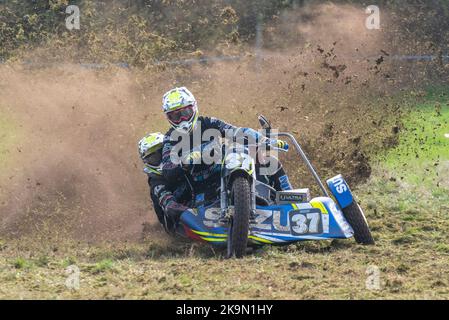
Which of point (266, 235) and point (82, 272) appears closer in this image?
point (82, 272)

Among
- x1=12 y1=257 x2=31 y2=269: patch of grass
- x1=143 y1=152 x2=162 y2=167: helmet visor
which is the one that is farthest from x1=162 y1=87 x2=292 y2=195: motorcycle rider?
x1=12 y1=257 x2=31 y2=269: patch of grass

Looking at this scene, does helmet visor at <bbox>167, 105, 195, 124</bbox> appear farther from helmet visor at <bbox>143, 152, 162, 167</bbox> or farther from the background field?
the background field

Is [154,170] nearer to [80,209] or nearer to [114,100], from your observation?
[80,209]

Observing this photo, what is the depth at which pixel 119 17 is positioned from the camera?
2584 centimetres

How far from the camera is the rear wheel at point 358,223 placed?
11281 millimetres

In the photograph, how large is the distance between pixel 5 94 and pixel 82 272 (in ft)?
26.7

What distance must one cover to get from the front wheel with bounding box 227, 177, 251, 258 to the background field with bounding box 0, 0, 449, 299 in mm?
241

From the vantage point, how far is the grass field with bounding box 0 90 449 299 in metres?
8.66

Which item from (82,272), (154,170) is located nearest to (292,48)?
(154,170)

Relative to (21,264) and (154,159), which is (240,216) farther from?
(21,264)

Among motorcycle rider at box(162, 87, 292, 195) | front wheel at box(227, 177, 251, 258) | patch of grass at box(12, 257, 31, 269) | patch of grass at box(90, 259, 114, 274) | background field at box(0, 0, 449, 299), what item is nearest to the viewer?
background field at box(0, 0, 449, 299)

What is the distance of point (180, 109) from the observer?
11430 mm

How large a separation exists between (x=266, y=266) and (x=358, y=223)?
6.19 ft

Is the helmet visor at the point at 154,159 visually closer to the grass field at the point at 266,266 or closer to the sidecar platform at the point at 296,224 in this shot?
the grass field at the point at 266,266
